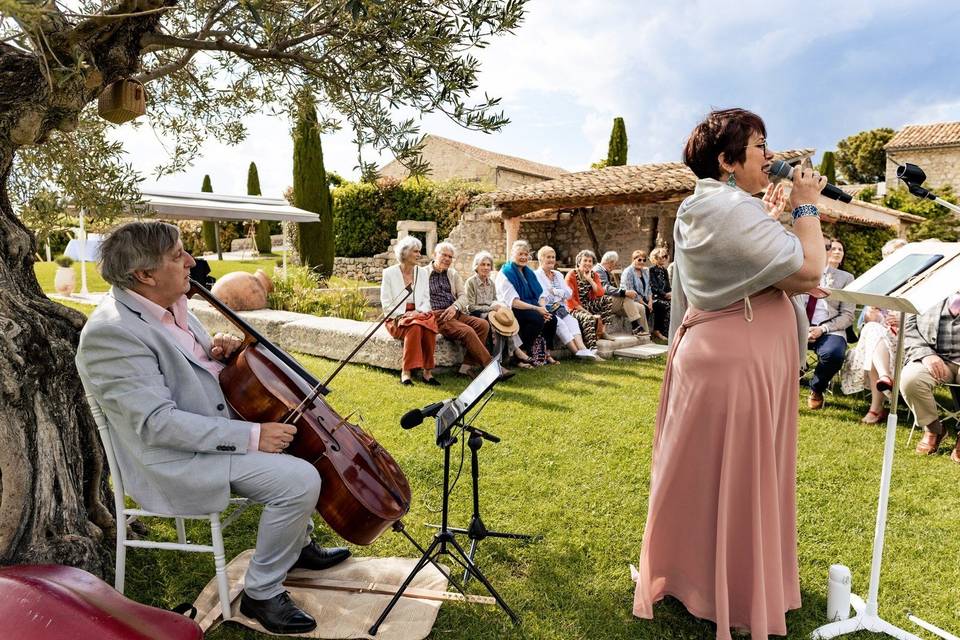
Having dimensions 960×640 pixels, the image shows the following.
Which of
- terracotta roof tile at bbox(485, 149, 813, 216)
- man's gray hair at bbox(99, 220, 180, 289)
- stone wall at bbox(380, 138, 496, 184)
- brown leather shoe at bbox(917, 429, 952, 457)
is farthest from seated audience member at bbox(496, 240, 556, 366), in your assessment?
stone wall at bbox(380, 138, 496, 184)

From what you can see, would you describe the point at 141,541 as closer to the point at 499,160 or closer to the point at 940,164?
the point at 499,160

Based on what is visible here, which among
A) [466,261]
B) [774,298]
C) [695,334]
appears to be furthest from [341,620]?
[466,261]

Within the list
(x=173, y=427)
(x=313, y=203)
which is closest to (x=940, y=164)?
(x=313, y=203)

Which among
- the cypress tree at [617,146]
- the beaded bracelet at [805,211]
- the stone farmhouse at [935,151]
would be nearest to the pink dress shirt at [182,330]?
the beaded bracelet at [805,211]

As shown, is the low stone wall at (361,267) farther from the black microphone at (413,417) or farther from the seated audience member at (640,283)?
the black microphone at (413,417)

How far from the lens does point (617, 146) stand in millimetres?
27219

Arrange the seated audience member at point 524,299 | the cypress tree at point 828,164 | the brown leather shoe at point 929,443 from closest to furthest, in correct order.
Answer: the brown leather shoe at point 929,443
the seated audience member at point 524,299
the cypress tree at point 828,164

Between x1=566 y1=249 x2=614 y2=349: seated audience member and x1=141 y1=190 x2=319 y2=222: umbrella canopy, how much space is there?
8126 mm

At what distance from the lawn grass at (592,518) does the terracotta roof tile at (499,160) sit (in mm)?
21957

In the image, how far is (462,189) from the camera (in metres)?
21.5

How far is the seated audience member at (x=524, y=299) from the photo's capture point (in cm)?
816

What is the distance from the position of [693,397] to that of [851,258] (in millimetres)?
19970

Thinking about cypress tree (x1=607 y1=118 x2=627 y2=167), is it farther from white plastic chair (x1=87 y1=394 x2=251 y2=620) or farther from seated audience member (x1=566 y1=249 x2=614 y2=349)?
white plastic chair (x1=87 y1=394 x2=251 y2=620)

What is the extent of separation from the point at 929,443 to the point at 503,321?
14.3ft
